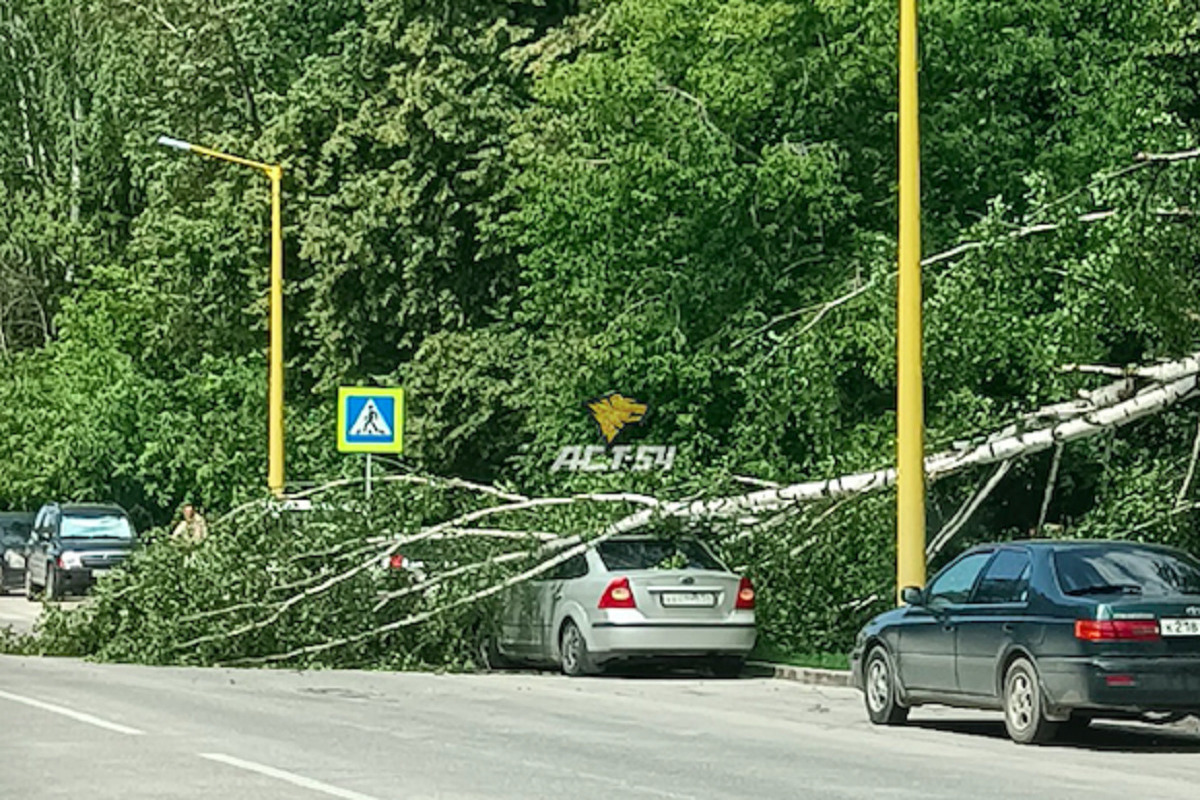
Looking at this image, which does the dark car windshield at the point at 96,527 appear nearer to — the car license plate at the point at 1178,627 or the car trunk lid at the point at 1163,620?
the car trunk lid at the point at 1163,620

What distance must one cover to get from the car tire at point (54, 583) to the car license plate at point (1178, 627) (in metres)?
34.2

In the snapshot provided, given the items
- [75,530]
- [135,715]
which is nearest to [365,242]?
[75,530]

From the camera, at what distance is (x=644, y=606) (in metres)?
26.0

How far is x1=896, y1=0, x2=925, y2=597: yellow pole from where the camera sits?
75.5 ft

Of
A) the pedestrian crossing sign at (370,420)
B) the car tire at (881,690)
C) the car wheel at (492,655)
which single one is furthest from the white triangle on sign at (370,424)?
the car tire at (881,690)

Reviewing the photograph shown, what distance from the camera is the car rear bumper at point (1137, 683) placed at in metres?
17.2

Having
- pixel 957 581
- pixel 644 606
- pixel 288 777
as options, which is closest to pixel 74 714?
pixel 288 777

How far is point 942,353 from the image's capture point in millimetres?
26438

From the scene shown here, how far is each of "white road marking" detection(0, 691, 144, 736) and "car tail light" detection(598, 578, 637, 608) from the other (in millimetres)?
6247

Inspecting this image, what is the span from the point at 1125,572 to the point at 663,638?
27.6 feet

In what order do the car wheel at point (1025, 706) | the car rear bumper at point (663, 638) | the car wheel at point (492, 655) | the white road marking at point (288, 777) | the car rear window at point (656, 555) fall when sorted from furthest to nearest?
the car wheel at point (492, 655) < the car rear window at point (656, 555) < the car rear bumper at point (663, 638) < the car wheel at point (1025, 706) < the white road marking at point (288, 777)

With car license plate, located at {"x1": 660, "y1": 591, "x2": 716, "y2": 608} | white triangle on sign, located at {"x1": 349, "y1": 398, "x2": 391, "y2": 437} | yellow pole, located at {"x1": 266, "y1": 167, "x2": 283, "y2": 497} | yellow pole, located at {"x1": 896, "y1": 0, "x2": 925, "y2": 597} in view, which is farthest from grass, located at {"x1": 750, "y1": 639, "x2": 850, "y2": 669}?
yellow pole, located at {"x1": 266, "y1": 167, "x2": 283, "y2": 497}

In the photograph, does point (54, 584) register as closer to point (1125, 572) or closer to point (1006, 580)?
point (1006, 580)

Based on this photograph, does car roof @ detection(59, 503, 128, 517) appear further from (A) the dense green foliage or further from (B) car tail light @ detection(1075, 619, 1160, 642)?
(B) car tail light @ detection(1075, 619, 1160, 642)
